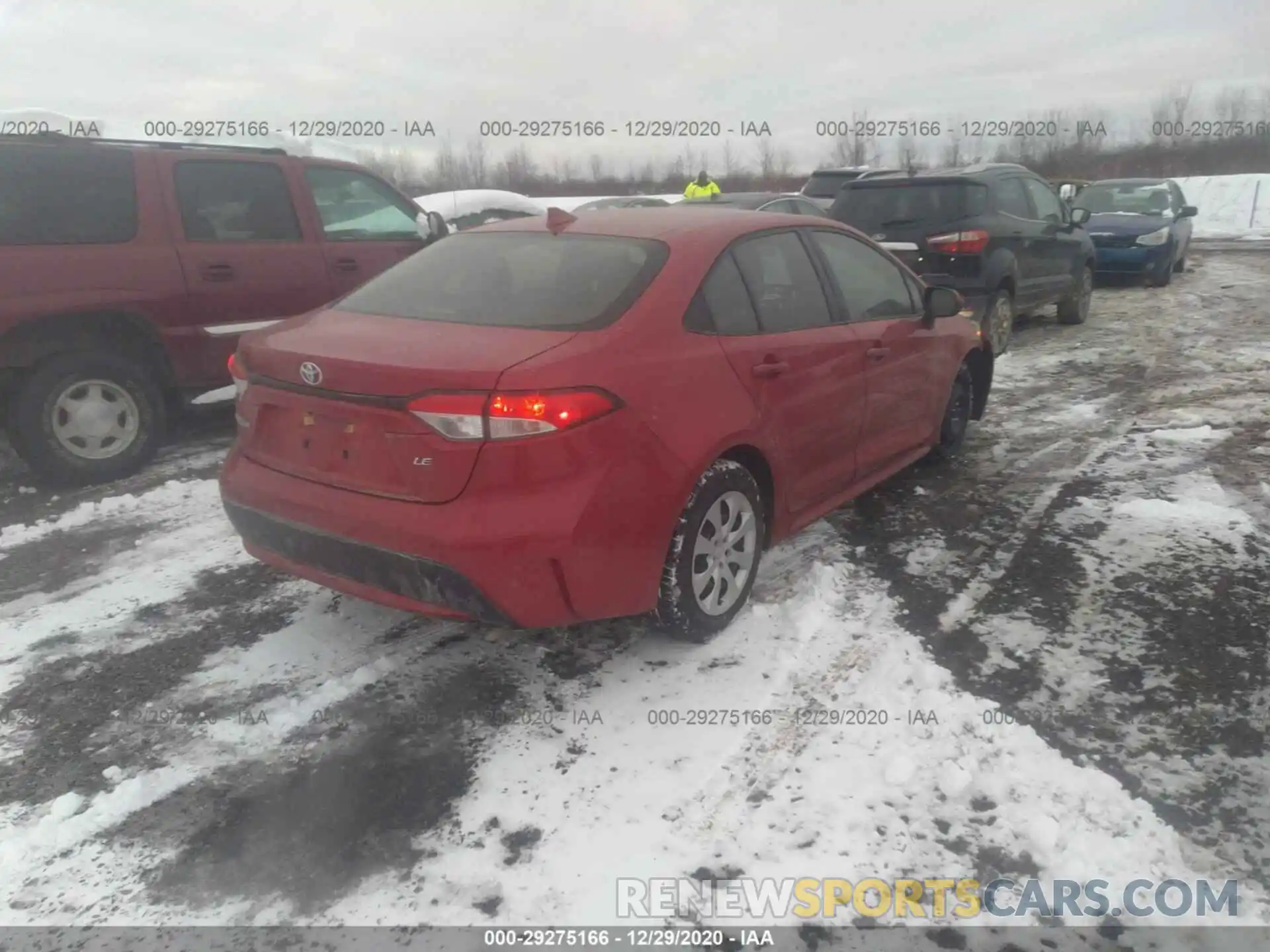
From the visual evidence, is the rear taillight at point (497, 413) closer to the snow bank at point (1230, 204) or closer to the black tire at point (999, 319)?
the black tire at point (999, 319)

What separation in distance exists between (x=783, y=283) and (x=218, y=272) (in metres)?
3.65

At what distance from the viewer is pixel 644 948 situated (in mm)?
2229

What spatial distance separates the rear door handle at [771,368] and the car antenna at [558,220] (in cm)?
102

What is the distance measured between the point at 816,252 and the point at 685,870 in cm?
284

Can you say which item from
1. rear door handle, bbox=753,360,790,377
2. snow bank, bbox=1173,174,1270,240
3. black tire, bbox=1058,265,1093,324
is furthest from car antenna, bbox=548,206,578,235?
snow bank, bbox=1173,174,1270,240

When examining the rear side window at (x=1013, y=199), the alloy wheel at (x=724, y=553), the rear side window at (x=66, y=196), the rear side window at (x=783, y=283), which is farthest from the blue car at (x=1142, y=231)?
the rear side window at (x=66, y=196)

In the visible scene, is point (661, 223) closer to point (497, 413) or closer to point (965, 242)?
point (497, 413)

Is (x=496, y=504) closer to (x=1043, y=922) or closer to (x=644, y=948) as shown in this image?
(x=644, y=948)

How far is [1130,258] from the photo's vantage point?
44.0 ft

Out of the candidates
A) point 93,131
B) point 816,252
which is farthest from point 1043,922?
point 93,131

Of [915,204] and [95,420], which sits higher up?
[915,204]

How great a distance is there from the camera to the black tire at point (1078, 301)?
34.1ft

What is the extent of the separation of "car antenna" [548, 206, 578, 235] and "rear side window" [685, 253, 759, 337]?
0.70 meters

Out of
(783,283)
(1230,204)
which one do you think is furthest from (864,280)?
(1230,204)
